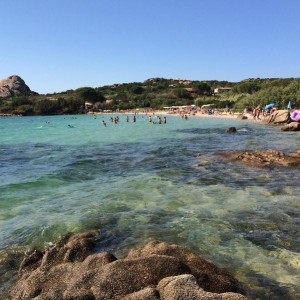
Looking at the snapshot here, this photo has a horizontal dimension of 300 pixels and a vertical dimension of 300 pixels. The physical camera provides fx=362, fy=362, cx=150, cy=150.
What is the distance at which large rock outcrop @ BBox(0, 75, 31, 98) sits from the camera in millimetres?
171375

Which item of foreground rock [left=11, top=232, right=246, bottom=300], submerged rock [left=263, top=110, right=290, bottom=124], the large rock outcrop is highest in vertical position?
the large rock outcrop

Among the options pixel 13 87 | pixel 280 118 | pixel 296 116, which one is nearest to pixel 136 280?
pixel 296 116

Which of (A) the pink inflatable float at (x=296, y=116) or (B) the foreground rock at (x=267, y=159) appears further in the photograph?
(A) the pink inflatable float at (x=296, y=116)

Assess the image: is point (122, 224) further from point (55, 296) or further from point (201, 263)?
point (55, 296)

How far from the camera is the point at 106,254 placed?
19.0 feet

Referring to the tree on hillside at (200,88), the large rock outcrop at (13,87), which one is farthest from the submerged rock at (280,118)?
the large rock outcrop at (13,87)

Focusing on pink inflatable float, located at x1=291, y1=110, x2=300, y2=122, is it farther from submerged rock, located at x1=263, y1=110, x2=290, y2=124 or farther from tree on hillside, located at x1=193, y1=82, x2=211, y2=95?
tree on hillside, located at x1=193, y1=82, x2=211, y2=95

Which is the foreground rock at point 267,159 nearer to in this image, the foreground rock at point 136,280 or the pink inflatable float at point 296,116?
the foreground rock at point 136,280

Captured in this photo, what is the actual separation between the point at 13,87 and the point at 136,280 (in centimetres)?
18944

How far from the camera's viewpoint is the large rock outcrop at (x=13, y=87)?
562ft

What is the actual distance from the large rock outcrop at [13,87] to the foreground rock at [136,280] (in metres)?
177

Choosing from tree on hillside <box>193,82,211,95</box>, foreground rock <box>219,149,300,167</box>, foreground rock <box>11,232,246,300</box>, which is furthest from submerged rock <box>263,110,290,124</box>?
tree on hillside <box>193,82,211,95</box>

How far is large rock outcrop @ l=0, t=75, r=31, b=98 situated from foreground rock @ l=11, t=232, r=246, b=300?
579ft

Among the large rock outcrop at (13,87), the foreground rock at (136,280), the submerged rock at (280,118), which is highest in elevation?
the large rock outcrop at (13,87)
